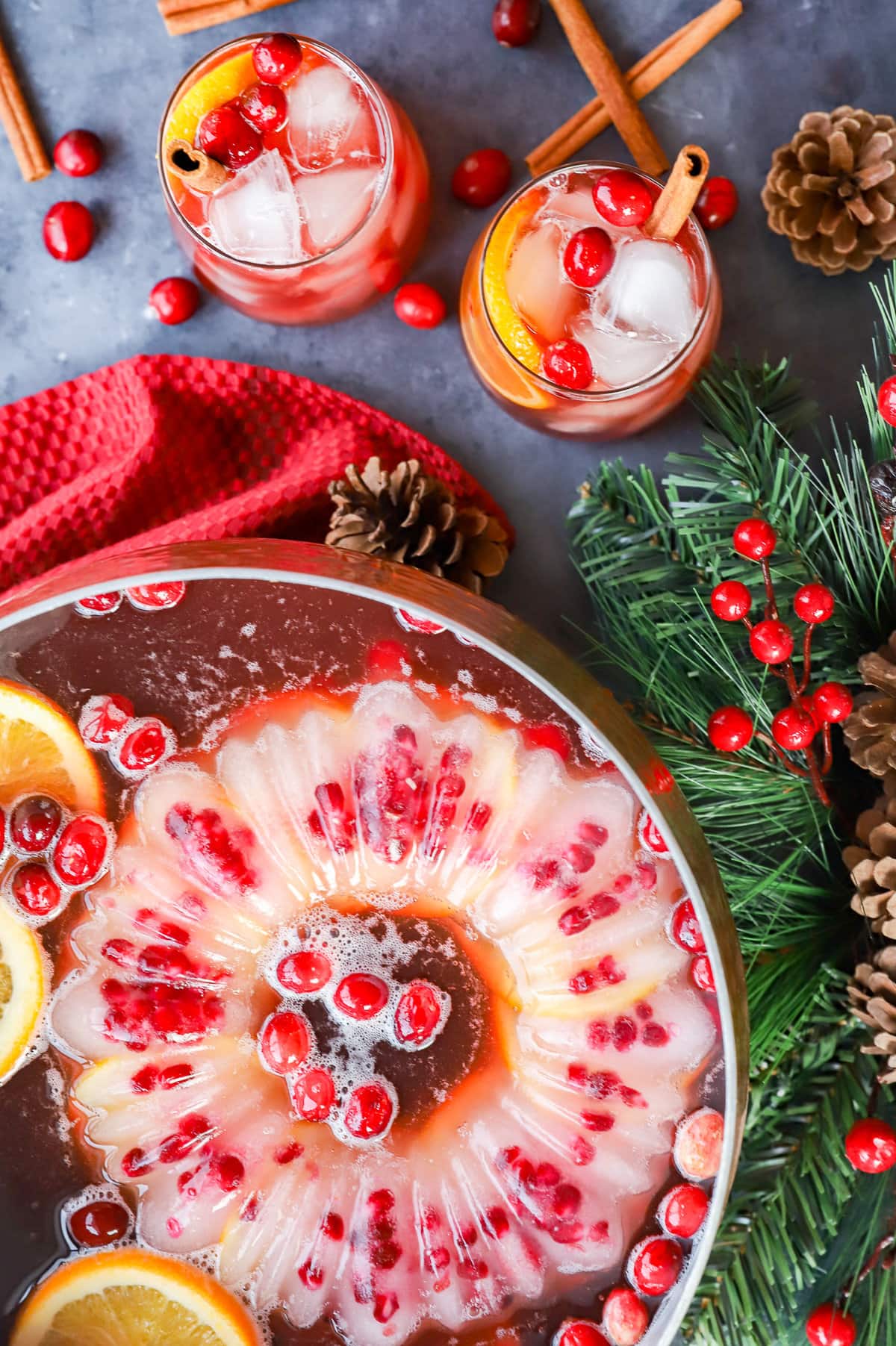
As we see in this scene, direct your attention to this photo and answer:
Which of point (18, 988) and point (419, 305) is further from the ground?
point (419, 305)

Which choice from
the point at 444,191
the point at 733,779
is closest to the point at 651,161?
the point at 444,191

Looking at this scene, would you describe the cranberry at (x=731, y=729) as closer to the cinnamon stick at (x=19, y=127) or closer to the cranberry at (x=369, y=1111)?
the cranberry at (x=369, y=1111)

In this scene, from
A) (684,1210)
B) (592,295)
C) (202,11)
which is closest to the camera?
(684,1210)

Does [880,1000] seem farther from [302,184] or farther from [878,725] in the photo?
[302,184]

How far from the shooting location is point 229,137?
0.74 meters

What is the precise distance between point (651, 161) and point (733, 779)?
44cm

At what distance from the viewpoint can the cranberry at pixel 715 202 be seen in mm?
814

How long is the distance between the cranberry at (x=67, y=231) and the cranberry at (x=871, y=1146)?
0.78 meters

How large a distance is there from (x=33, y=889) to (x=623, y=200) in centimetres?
54

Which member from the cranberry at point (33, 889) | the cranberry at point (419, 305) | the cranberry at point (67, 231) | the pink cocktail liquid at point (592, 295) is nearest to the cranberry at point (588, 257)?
the pink cocktail liquid at point (592, 295)

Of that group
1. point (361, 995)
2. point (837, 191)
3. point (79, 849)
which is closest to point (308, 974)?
point (361, 995)

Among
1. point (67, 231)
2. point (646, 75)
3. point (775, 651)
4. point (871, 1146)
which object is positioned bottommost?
point (871, 1146)

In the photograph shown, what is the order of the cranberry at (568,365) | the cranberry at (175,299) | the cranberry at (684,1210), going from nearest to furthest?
the cranberry at (684,1210)
the cranberry at (568,365)
the cranberry at (175,299)

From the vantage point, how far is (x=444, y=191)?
85 cm
